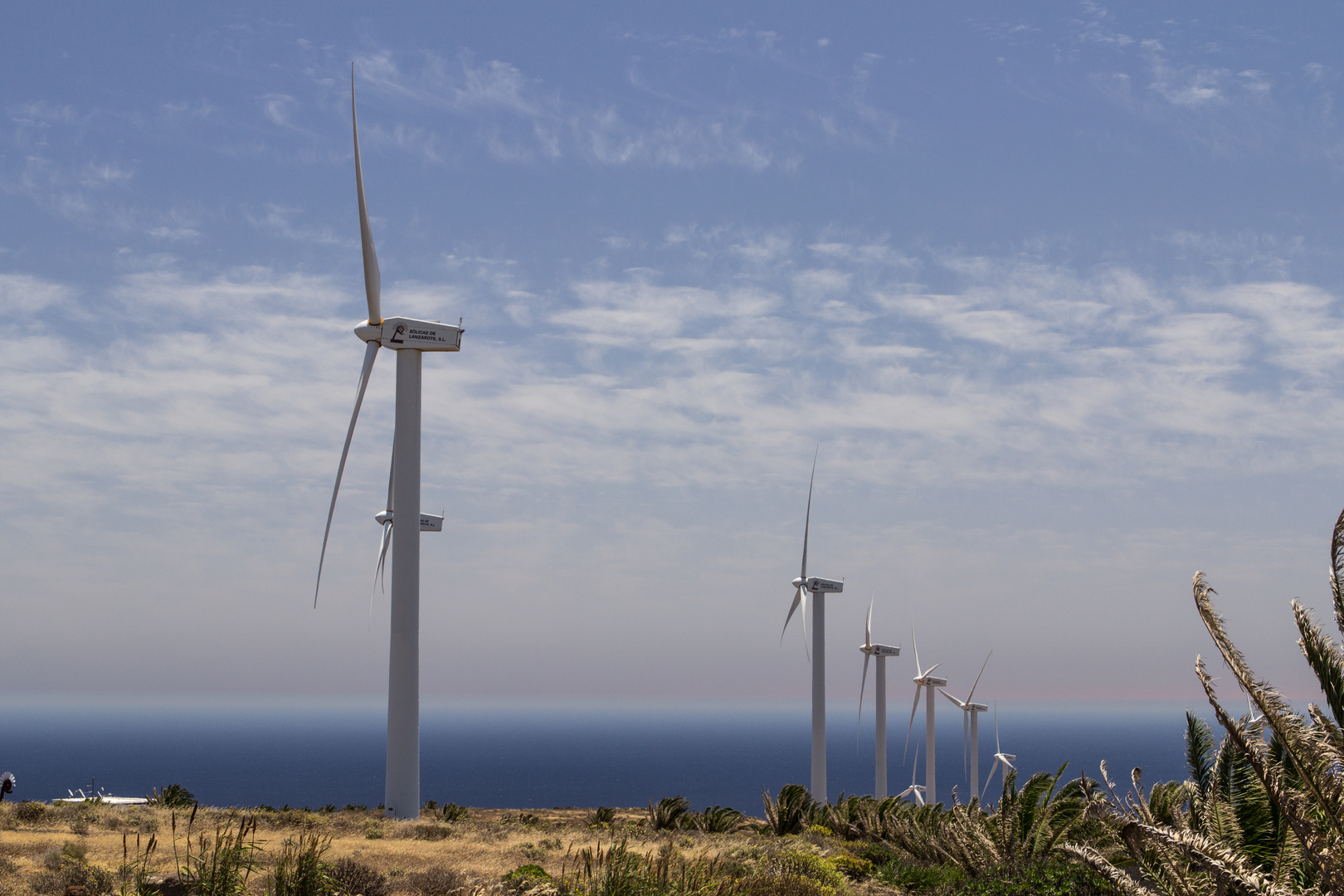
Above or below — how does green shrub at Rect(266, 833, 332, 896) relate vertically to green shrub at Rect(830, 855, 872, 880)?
above

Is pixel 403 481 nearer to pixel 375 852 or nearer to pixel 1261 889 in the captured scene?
pixel 375 852

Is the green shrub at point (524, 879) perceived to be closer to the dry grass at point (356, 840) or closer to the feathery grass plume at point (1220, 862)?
the dry grass at point (356, 840)

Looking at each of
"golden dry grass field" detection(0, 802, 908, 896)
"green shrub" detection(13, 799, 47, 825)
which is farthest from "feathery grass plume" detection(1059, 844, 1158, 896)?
"green shrub" detection(13, 799, 47, 825)

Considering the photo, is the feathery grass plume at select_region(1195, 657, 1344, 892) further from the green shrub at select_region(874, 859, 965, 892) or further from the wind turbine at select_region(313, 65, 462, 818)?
the wind turbine at select_region(313, 65, 462, 818)

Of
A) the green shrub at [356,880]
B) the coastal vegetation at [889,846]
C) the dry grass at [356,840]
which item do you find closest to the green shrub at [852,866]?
the coastal vegetation at [889,846]

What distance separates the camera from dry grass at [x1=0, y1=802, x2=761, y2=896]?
1684cm

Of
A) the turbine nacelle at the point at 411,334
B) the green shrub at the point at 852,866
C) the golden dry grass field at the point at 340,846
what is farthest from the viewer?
the turbine nacelle at the point at 411,334

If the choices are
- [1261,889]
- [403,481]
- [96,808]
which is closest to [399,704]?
[403,481]

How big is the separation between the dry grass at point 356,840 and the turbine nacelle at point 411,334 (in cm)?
1264

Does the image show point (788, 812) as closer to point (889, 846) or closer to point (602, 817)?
point (889, 846)

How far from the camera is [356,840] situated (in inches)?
892

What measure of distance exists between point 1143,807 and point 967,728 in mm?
56729

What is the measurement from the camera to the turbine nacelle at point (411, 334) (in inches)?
1175

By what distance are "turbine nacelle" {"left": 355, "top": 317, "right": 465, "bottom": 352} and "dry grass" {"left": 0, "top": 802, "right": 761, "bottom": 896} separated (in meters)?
12.6
